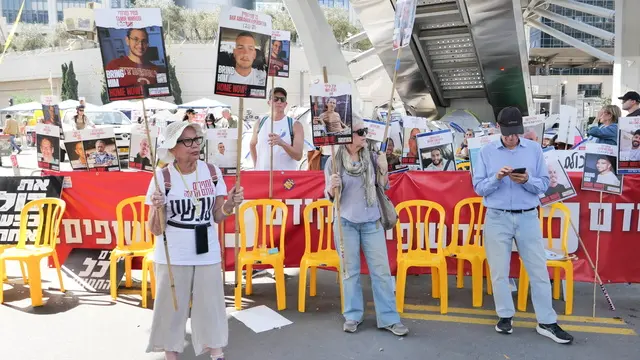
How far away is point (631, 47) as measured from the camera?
1727cm

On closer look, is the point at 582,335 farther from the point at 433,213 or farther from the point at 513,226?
the point at 433,213

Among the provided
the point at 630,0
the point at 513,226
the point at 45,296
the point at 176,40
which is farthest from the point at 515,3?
the point at 176,40

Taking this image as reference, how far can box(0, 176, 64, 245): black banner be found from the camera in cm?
574

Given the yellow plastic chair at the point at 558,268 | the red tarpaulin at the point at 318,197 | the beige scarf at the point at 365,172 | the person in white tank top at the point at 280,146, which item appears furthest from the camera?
the person in white tank top at the point at 280,146

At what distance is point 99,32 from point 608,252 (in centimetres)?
510

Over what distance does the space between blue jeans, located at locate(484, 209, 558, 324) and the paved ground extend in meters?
0.26

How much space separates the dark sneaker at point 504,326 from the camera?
458cm

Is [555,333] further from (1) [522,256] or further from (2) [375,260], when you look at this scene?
(2) [375,260]

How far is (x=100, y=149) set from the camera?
20.1 ft

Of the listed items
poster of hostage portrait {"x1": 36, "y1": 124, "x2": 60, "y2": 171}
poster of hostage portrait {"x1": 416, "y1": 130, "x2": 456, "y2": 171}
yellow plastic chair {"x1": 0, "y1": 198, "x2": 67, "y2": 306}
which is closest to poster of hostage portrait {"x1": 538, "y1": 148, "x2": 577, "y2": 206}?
poster of hostage portrait {"x1": 416, "y1": 130, "x2": 456, "y2": 171}

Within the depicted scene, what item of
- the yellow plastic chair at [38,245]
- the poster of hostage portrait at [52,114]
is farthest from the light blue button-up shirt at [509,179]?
the poster of hostage portrait at [52,114]

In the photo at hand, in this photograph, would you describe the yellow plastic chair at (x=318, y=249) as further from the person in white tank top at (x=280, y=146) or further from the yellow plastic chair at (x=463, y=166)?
the yellow plastic chair at (x=463, y=166)

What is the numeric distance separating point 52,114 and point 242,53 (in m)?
3.60

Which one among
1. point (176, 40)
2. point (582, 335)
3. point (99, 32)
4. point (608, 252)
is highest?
point (176, 40)
